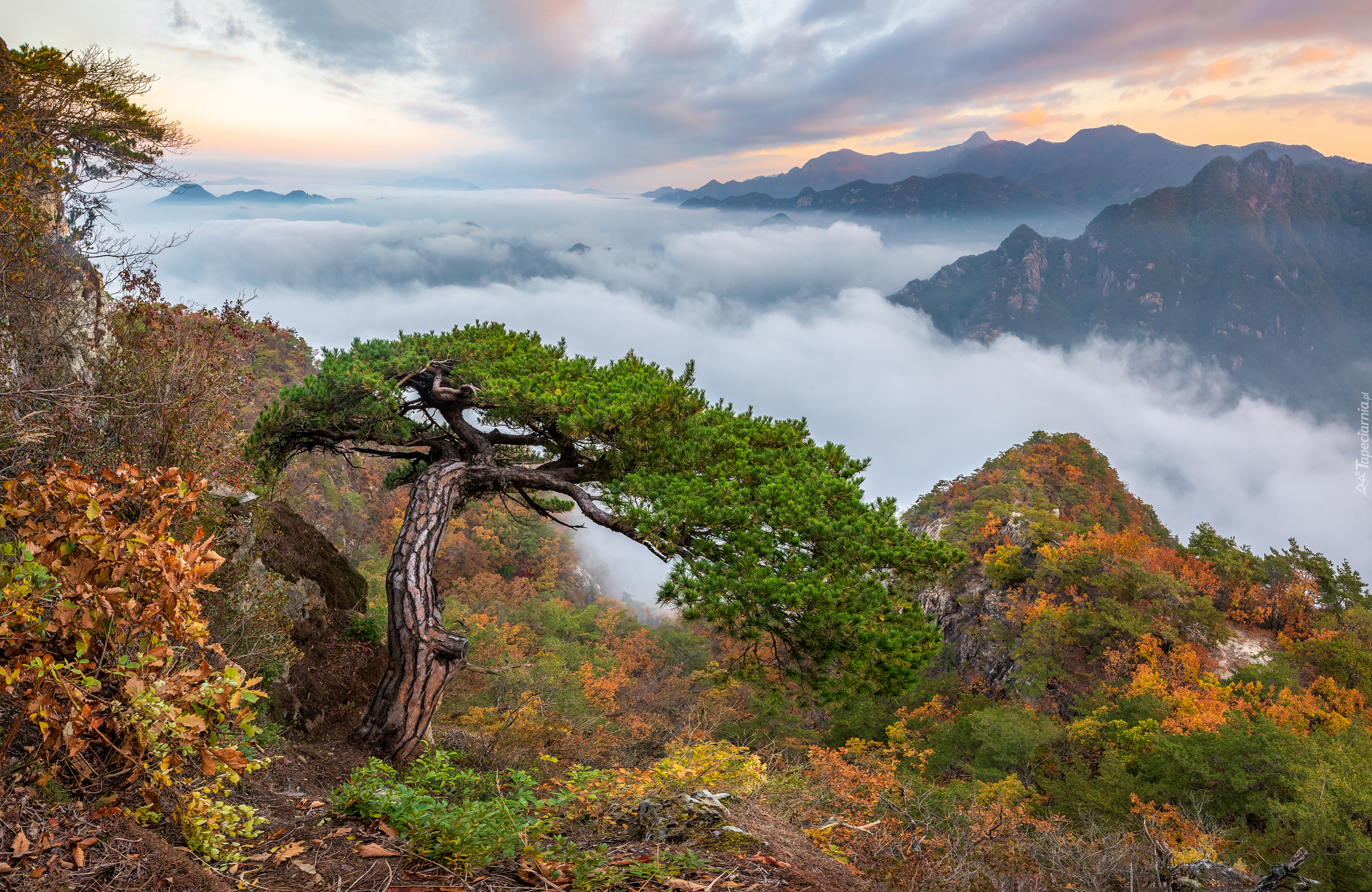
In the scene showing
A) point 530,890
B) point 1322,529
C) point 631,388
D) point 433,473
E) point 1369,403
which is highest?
point 631,388

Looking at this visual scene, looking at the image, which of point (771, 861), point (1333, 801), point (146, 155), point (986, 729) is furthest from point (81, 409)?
point (986, 729)

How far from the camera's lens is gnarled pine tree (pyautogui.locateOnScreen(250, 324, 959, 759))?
21.4 ft

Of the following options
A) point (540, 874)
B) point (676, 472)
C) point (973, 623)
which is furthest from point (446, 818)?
point (973, 623)

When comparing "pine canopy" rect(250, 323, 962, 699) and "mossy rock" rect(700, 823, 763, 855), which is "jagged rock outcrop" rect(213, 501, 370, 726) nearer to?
"pine canopy" rect(250, 323, 962, 699)

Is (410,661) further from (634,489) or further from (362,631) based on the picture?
(362,631)

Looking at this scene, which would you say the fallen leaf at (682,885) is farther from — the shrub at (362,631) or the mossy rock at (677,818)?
the shrub at (362,631)

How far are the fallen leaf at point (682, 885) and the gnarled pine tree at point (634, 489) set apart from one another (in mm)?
2434

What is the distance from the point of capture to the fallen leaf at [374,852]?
372cm

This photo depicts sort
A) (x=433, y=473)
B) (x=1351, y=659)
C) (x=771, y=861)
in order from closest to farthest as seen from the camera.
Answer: (x=771, y=861) < (x=433, y=473) < (x=1351, y=659)

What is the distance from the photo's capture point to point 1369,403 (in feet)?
535

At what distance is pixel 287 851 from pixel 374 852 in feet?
1.49

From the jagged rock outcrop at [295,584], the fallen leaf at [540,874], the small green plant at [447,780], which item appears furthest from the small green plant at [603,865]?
the jagged rock outcrop at [295,584]

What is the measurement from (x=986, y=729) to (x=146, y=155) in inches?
1185

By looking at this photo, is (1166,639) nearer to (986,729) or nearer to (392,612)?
(986,729)
